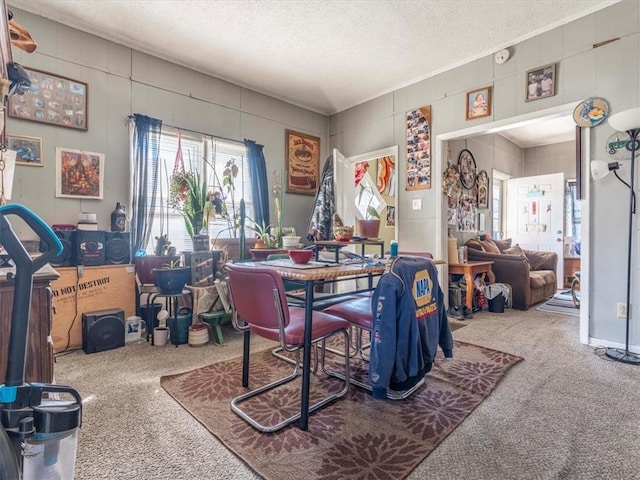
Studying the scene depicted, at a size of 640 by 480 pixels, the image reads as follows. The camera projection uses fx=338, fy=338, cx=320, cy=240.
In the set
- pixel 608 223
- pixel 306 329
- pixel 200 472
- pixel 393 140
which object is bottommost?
pixel 200 472

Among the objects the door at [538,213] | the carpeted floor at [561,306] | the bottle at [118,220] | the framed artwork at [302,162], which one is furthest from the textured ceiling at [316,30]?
the door at [538,213]

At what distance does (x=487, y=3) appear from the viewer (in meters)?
2.70

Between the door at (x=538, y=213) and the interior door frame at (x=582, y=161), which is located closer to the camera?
the interior door frame at (x=582, y=161)

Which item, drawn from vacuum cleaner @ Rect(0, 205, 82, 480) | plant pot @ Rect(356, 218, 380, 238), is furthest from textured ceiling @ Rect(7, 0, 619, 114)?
vacuum cleaner @ Rect(0, 205, 82, 480)

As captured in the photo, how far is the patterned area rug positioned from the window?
1729mm

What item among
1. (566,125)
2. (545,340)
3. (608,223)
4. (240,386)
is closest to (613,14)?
(608,223)

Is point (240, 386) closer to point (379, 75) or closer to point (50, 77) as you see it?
point (50, 77)

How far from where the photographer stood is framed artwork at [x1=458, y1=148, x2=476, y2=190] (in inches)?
190

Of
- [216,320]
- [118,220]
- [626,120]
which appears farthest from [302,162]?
[626,120]

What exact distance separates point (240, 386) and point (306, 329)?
2.64ft

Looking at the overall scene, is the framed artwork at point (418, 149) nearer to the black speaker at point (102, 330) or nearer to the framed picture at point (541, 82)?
the framed picture at point (541, 82)

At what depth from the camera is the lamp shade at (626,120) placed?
2.38 meters

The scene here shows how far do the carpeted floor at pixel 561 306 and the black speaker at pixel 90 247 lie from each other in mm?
4856

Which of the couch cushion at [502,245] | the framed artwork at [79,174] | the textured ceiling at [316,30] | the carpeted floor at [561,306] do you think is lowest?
the carpeted floor at [561,306]
